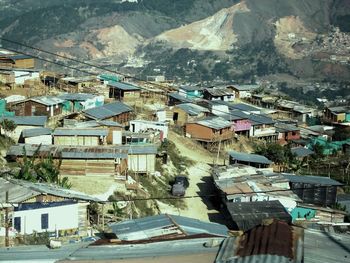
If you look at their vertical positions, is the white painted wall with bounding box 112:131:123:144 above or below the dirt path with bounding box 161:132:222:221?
above

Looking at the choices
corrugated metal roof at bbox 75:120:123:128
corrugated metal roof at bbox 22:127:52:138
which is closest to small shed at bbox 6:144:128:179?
corrugated metal roof at bbox 22:127:52:138

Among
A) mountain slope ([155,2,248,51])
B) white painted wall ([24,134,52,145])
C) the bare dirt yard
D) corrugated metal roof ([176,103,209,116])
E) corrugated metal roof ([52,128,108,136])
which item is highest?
mountain slope ([155,2,248,51])

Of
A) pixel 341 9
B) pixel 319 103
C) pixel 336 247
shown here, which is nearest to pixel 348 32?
pixel 341 9

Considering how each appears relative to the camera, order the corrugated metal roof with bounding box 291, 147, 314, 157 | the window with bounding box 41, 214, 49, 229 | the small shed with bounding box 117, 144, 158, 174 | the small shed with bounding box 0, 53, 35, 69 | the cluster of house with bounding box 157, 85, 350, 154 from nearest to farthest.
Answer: the window with bounding box 41, 214, 49, 229 < the small shed with bounding box 117, 144, 158, 174 < the cluster of house with bounding box 157, 85, 350, 154 < the corrugated metal roof with bounding box 291, 147, 314, 157 < the small shed with bounding box 0, 53, 35, 69

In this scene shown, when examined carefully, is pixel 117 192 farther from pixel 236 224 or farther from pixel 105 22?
pixel 105 22

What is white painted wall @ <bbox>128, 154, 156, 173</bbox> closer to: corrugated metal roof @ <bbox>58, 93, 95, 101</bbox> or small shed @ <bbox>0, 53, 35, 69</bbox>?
corrugated metal roof @ <bbox>58, 93, 95, 101</bbox>

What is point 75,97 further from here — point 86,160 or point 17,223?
point 17,223

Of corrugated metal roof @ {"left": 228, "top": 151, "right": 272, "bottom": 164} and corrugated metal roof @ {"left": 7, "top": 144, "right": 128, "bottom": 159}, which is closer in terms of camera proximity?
corrugated metal roof @ {"left": 7, "top": 144, "right": 128, "bottom": 159}

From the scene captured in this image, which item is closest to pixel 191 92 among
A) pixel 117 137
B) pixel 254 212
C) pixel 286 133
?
pixel 286 133

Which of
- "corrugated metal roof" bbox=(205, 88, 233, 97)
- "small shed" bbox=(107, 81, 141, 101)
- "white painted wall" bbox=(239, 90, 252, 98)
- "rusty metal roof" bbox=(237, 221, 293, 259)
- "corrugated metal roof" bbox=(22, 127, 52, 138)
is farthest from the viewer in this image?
"white painted wall" bbox=(239, 90, 252, 98)
